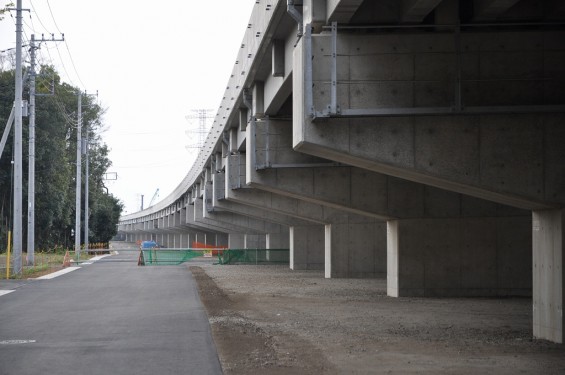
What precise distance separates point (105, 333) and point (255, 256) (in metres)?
44.3

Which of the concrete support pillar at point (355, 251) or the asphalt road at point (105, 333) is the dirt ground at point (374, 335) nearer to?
the asphalt road at point (105, 333)

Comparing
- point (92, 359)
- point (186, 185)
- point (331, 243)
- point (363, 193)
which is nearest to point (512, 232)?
point (363, 193)

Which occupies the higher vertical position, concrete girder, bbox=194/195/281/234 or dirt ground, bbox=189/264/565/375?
concrete girder, bbox=194/195/281/234

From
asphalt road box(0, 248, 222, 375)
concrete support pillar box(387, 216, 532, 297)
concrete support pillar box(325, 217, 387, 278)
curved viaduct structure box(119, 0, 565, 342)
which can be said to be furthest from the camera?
concrete support pillar box(325, 217, 387, 278)

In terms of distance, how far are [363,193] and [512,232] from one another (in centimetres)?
481

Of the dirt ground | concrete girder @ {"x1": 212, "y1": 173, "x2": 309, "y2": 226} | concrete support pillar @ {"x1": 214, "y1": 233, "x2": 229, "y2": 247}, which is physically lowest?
concrete support pillar @ {"x1": 214, "y1": 233, "x2": 229, "y2": 247}

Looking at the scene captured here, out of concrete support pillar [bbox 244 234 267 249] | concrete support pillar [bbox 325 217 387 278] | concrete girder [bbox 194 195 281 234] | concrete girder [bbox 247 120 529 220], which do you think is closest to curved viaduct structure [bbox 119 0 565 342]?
concrete girder [bbox 247 120 529 220]

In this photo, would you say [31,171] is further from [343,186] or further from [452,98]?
[452,98]

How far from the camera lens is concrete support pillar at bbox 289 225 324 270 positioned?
4878cm

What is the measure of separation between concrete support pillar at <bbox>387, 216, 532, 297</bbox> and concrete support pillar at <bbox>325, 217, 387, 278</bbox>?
11.9m

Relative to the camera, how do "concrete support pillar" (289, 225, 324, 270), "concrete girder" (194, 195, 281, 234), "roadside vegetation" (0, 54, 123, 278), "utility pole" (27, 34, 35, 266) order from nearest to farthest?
"utility pole" (27, 34, 35, 266) < "concrete support pillar" (289, 225, 324, 270) < "concrete girder" (194, 195, 281, 234) < "roadside vegetation" (0, 54, 123, 278)

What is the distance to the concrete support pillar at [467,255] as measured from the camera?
25.9 meters

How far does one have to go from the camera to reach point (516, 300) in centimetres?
2475

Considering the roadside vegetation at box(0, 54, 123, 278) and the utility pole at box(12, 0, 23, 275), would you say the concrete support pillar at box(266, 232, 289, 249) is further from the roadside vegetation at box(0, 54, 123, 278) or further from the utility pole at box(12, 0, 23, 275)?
the utility pole at box(12, 0, 23, 275)
